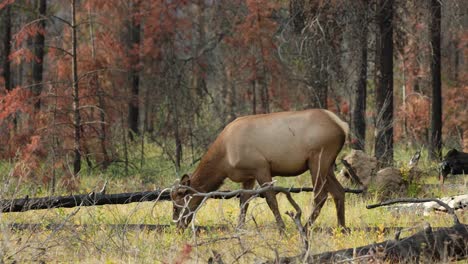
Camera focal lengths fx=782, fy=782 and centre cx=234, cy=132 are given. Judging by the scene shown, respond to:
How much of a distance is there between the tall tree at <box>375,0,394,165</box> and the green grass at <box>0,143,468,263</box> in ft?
6.70

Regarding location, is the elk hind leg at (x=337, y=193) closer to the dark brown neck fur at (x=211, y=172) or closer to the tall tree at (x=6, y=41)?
the dark brown neck fur at (x=211, y=172)

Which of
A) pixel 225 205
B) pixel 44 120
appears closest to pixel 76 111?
pixel 44 120

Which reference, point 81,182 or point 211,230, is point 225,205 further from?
point 81,182

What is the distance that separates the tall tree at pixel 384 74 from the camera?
51.8 feet

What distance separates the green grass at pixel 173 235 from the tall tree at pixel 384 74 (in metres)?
2.04

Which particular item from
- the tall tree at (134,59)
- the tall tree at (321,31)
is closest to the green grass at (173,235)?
the tall tree at (321,31)

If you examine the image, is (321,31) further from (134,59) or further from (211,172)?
(134,59)

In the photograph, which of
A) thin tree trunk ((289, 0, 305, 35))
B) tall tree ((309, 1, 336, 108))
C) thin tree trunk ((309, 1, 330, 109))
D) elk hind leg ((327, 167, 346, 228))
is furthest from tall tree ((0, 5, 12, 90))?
elk hind leg ((327, 167, 346, 228))

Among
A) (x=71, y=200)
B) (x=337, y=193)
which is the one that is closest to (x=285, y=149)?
(x=337, y=193)

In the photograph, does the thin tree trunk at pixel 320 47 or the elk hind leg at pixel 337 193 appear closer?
the elk hind leg at pixel 337 193

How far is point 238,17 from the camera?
22.3m

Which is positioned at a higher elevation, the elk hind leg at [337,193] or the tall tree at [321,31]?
the tall tree at [321,31]

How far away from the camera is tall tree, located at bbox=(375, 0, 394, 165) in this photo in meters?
15.8

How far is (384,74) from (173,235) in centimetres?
870
